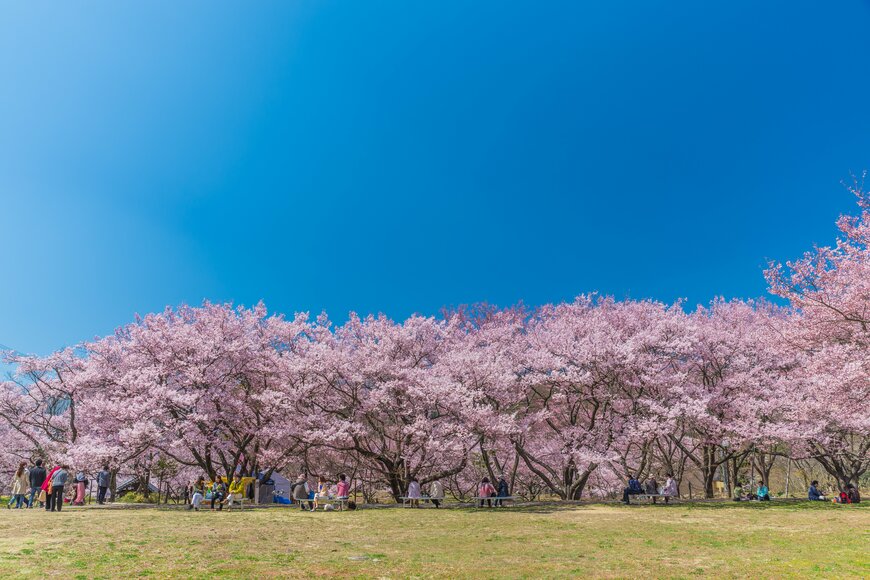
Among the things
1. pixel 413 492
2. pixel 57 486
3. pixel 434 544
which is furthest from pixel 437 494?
pixel 57 486

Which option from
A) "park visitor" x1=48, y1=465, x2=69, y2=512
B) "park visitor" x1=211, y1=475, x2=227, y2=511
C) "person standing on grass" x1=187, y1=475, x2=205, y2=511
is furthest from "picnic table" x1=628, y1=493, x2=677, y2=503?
"park visitor" x1=48, y1=465, x2=69, y2=512

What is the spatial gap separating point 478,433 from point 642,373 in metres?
8.88

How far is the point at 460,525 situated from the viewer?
15.6m

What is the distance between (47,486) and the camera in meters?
18.6

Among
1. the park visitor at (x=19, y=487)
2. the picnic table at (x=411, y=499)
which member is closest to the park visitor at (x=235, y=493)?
the picnic table at (x=411, y=499)

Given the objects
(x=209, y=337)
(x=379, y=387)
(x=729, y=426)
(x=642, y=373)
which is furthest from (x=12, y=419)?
(x=729, y=426)

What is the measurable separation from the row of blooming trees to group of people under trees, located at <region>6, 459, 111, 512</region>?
3.35 feet

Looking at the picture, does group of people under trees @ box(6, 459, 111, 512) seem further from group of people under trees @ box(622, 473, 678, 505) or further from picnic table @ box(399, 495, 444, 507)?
group of people under trees @ box(622, 473, 678, 505)

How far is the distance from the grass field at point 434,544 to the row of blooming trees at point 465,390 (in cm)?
514

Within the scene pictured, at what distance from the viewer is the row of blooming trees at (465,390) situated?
2288 centimetres

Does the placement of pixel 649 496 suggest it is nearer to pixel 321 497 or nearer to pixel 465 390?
pixel 465 390

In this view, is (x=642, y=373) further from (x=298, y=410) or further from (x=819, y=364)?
(x=298, y=410)

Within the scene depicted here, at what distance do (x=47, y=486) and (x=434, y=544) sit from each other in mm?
14781

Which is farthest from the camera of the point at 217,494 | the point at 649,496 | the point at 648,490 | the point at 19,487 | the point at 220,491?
the point at 648,490
